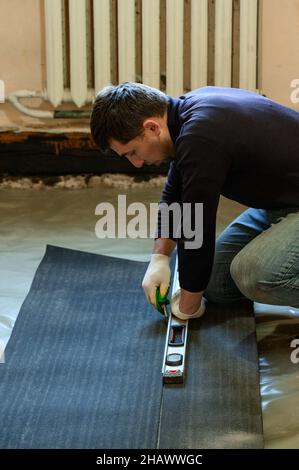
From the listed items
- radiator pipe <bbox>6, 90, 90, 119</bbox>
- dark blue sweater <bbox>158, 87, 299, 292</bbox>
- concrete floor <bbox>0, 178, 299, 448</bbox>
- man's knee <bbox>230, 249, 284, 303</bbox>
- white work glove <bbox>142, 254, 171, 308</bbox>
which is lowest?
concrete floor <bbox>0, 178, 299, 448</bbox>

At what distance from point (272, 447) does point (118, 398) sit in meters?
0.35

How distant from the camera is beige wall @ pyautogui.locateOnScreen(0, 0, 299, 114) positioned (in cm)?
313

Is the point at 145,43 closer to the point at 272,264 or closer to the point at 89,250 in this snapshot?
the point at 89,250

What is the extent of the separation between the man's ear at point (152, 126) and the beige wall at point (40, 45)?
4.60 ft

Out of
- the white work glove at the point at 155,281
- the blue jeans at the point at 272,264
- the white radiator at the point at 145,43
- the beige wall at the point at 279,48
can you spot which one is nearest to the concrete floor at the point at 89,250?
the blue jeans at the point at 272,264

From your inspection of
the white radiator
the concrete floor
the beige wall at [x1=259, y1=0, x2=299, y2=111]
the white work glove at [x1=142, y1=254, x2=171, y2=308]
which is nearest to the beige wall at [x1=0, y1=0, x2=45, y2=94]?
the white radiator

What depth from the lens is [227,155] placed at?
1.77 meters

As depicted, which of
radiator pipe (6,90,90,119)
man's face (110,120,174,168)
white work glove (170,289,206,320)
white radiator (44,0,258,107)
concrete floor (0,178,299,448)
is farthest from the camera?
radiator pipe (6,90,90,119)

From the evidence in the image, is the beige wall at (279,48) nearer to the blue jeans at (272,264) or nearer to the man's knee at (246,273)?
the blue jeans at (272,264)

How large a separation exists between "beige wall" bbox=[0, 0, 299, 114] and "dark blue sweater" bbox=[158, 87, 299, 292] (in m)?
1.31

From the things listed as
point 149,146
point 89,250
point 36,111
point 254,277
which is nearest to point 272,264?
point 254,277

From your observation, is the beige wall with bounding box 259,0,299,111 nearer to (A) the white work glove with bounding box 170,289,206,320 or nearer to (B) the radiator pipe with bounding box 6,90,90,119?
(B) the radiator pipe with bounding box 6,90,90,119

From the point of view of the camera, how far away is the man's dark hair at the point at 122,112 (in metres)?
1.78

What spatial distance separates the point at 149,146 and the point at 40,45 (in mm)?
1489
